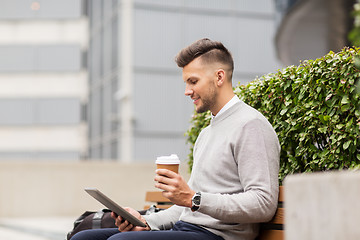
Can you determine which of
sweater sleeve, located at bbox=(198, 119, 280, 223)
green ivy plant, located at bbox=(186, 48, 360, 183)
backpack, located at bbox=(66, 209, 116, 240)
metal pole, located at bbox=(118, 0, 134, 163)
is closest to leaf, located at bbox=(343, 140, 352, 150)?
green ivy plant, located at bbox=(186, 48, 360, 183)

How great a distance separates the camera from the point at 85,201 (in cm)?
1427

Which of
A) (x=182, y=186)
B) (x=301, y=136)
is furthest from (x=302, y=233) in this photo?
(x=301, y=136)

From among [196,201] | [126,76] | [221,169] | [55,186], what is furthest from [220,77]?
[126,76]

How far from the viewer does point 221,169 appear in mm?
2725

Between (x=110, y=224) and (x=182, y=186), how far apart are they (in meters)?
1.20

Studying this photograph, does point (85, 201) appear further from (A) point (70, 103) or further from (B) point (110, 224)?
(A) point (70, 103)

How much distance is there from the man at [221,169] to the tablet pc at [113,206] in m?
0.08

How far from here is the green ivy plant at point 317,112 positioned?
10.4ft

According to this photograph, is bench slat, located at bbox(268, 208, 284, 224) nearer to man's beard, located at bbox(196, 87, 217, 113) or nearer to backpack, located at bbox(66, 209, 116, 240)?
man's beard, located at bbox(196, 87, 217, 113)

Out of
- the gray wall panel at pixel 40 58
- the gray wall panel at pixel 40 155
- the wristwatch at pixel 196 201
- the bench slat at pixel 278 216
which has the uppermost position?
the gray wall panel at pixel 40 58

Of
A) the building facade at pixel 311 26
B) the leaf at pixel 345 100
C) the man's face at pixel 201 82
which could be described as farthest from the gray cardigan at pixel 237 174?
the building facade at pixel 311 26

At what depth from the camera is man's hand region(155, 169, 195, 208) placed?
252 cm

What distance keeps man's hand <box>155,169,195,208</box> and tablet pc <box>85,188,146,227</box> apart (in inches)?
14.6

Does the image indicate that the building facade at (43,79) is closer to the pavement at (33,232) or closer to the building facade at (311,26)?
the building facade at (311,26)
